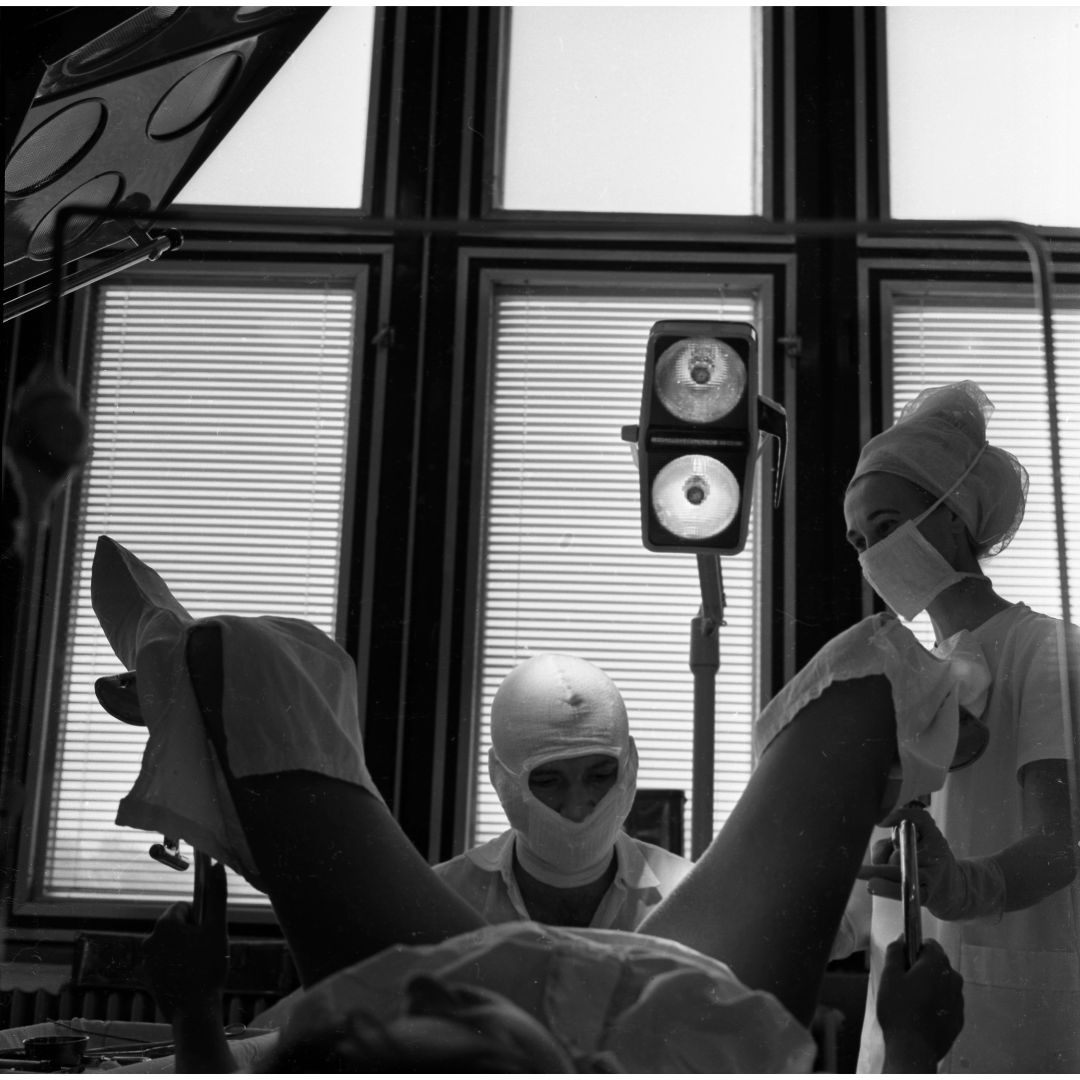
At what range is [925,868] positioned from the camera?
0.91 m

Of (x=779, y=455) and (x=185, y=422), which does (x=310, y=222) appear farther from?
(x=779, y=455)

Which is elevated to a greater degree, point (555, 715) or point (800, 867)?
point (555, 715)

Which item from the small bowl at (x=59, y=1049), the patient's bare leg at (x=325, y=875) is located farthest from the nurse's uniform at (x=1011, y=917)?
the small bowl at (x=59, y=1049)

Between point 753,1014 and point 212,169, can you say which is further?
point 212,169

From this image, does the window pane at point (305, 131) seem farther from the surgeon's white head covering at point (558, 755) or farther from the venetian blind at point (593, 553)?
the surgeon's white head covering at point (558, 755)

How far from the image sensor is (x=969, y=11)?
1.11m

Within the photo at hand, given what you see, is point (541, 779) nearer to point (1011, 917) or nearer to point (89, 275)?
point (1011, 917)

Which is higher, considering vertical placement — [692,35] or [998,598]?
[692,35]

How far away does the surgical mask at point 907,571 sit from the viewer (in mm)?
999

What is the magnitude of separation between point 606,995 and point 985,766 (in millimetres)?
397

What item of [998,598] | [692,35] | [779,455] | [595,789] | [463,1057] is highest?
[692,35]

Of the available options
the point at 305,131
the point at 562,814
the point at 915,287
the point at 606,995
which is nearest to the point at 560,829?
the point at 562,814

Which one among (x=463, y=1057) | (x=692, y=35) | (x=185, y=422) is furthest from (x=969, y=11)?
(x=463, y=1057)

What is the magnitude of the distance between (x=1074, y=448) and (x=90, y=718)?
913mm
